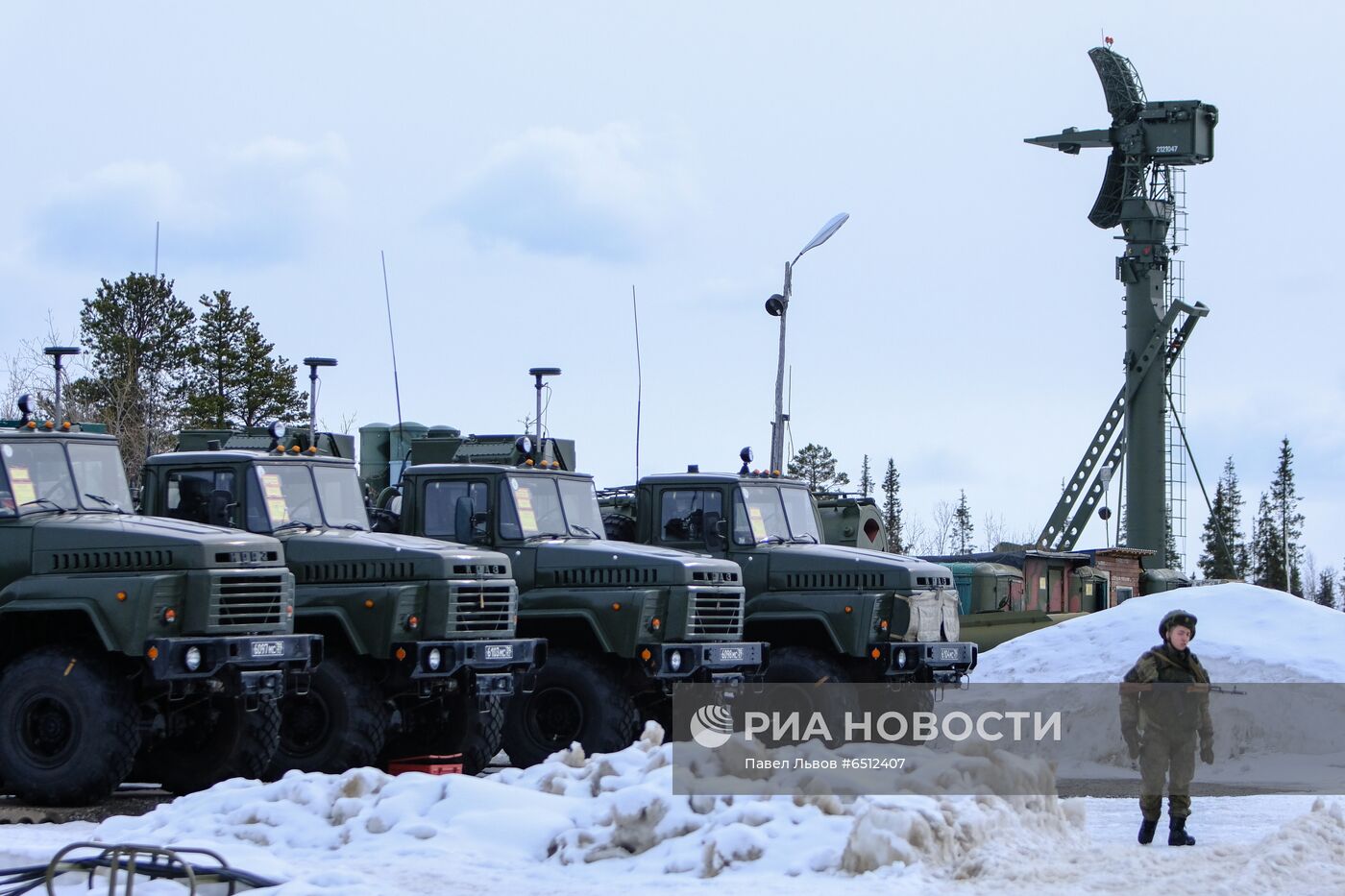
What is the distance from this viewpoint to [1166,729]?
41.4 ft

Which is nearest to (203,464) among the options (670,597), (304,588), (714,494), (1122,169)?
(304,588)

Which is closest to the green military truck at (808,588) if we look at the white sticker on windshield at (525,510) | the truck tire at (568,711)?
the white sticker on windshield at (525,510)

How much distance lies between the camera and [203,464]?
16594 millimetres

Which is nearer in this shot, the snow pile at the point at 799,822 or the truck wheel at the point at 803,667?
the snow pile at the point at 799,822

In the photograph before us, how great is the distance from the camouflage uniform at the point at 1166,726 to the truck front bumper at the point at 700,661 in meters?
5.71

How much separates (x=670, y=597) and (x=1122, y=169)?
150 ft

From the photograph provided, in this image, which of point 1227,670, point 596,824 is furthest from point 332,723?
point 1227,670

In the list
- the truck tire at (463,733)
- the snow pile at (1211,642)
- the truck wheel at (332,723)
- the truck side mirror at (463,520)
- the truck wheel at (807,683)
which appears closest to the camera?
the truck wheel at (332,723)

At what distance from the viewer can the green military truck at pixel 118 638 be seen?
46.1 ft

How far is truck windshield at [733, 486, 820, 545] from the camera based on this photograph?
1992cm

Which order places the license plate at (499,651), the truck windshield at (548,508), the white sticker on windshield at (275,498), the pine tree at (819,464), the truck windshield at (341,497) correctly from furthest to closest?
1. the pine tree at (819,464)
2. the truck windshield at (548,508)
3. the truck windshield at (341,497)
4. the white sticker on windshield at (275,498)
5. the license plate at (499,651)

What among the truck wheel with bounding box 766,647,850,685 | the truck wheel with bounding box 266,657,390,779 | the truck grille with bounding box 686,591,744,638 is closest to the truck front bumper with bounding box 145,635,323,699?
the truck wheel with bounding box 266,657,390,779

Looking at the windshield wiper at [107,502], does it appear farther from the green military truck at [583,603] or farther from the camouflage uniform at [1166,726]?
the camouflage uniform at [1166,726]

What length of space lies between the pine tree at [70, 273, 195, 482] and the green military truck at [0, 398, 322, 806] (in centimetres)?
3286
